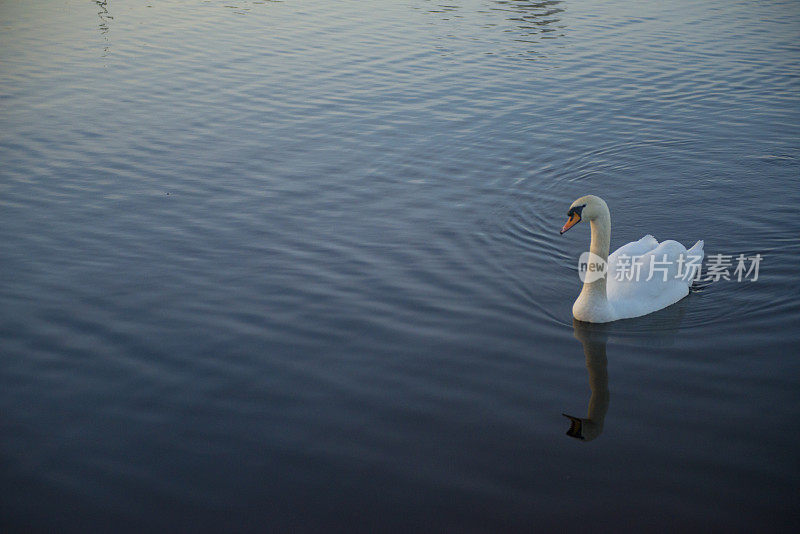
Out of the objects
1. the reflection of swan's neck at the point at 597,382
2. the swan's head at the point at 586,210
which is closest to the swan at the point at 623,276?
the swan's head at the point at 586,210

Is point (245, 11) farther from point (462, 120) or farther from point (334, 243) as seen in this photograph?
point (334, 243)

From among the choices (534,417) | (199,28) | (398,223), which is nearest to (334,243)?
(398,223)

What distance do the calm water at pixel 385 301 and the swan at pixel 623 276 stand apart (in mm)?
208

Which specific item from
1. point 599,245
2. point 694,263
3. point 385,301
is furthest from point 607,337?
point 385,301

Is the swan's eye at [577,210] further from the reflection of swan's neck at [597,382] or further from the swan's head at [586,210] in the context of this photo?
the reflection of swan's neck at [597,382]

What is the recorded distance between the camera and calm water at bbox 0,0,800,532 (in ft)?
20.4

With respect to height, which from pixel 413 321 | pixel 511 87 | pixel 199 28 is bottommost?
pixel 413 321

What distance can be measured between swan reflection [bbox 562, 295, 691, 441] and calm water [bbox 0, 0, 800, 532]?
0.13 ft

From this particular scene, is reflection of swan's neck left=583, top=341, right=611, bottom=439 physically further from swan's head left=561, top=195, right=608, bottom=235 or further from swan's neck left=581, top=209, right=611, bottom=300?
swan's head left=561, top=195, right=608, bottom=235

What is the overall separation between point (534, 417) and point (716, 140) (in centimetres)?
932

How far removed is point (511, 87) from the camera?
17922mm

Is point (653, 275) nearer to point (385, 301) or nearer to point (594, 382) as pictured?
point (594, 382)

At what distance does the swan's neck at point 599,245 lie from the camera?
8375 mm

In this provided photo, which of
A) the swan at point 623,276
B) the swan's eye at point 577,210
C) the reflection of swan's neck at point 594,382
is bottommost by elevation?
the reflection of swan's neck at point 594,382
